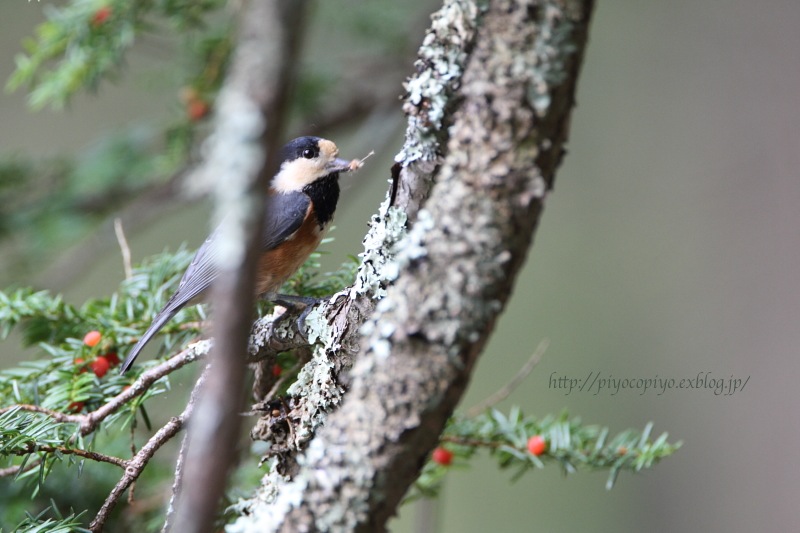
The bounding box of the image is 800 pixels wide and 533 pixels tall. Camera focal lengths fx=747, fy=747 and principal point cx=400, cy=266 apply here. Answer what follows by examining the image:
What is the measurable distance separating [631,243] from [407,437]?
9.32ft

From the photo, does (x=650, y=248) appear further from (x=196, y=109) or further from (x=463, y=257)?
(x=463, y=257)

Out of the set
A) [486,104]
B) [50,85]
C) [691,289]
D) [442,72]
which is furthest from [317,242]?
[691,289]

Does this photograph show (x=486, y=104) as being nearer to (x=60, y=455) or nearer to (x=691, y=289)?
(x=60, y=455)

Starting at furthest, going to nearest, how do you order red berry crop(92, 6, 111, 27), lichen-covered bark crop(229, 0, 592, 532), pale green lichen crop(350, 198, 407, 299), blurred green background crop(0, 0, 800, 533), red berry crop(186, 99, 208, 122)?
blurred green background crop(0, 0, 800, 533), red berry crop(186, 99, 208, 122), red berry crop(92, 6, 111, 27), pale green lichen crop(350, 198, 407, 299), lichen-covered bark crop(229, 0, 592, 532)

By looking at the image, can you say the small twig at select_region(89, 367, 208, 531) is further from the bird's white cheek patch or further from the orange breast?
the bird's white cheek patch

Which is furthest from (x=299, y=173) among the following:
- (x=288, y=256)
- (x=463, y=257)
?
(x=463, y=257)

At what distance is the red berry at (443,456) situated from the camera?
50.8 inches

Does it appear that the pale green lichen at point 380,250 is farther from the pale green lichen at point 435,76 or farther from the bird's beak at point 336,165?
the bird's beak at point 336,165

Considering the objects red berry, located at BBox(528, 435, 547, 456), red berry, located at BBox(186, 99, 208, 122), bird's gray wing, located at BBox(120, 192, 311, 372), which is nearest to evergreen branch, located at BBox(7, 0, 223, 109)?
red berry, located at BBox(186, 99, 208, 122)

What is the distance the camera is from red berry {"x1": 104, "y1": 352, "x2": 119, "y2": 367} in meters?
1.23

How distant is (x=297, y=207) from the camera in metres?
1.66

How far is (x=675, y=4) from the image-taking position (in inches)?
129

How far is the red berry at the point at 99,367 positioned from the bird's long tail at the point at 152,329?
0.08 ft

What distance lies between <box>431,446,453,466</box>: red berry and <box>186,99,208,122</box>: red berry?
3.75ft
